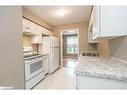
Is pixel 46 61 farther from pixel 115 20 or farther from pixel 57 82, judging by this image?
pixel 115 20

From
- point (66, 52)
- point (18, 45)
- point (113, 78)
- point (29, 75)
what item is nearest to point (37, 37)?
point (29, 75)

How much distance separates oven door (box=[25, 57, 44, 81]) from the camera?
7.56 ft

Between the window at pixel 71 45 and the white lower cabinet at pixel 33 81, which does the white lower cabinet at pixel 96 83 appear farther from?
the window at pixel 71 45

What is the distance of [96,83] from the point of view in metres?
1.00

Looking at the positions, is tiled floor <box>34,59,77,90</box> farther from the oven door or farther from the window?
the window

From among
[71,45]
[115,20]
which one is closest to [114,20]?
[115,20]

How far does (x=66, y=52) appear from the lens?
9195 millimetres

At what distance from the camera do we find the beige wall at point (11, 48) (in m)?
1.17

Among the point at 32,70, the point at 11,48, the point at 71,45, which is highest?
the point at 71,45

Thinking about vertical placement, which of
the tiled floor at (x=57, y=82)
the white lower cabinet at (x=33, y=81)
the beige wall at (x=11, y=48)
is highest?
the beige wall at (x=11, y=48)

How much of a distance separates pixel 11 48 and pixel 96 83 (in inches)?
46.7

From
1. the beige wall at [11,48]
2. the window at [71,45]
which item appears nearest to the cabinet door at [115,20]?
the beige wall at [11,48]

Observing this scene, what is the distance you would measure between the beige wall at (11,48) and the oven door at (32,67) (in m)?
0.76
